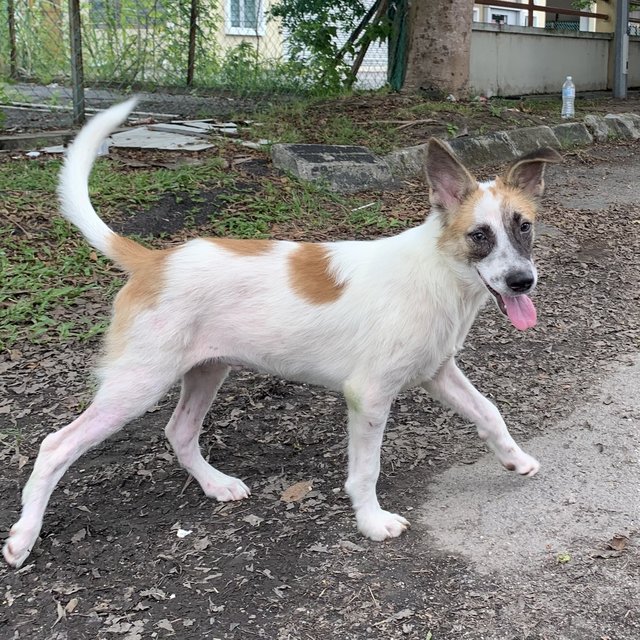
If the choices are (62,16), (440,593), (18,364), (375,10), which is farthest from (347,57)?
(440,593)

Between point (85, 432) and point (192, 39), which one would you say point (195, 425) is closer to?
point (85, 432)

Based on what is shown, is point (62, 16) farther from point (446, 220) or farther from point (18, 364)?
point (446, 220)

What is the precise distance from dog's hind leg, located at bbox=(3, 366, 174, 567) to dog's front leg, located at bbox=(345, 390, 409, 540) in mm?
787

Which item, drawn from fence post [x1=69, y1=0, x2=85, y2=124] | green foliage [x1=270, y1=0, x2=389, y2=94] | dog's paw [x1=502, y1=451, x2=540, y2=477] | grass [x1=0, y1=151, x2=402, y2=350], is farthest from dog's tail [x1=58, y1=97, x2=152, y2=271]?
green foliage [x1=270, y1=0, x2=389, y2=94]

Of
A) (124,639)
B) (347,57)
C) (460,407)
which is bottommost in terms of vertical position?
(124,639)

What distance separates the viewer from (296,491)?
136 inches

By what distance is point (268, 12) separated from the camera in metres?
12.1

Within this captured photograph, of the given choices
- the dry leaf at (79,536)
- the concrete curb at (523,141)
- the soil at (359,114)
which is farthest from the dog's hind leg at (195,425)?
the soil at (359,114)

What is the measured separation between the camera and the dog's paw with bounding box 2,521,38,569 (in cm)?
295

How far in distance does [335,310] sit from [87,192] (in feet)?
4.00

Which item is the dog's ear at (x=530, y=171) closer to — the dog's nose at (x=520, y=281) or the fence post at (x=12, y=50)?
the dog's nose at (x=520, y=281)

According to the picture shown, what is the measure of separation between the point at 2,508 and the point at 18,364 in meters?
1.47

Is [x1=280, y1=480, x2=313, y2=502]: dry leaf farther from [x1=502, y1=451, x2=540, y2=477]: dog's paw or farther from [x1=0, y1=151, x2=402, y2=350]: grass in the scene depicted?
[x1=0, y1=151, x2=402, y2=350]: grass

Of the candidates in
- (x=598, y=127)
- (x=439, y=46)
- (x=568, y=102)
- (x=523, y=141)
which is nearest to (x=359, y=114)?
(x=439, y=46)
